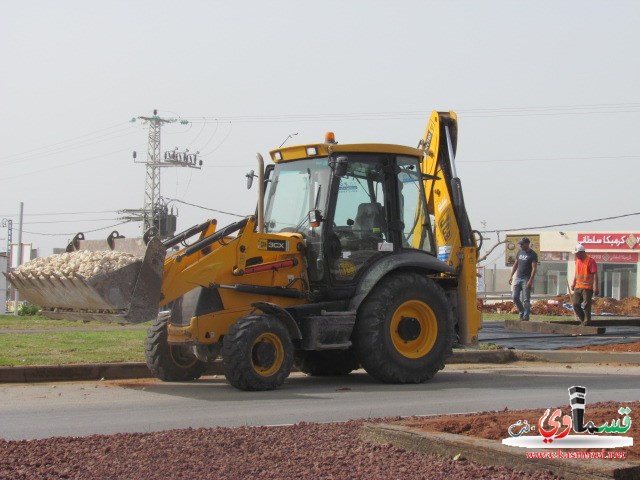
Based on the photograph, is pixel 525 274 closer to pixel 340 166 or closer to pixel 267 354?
pixel 340 166

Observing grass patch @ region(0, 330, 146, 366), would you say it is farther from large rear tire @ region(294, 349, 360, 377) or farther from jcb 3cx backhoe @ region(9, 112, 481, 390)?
large rear tire @ region(294, 349, 360, 377)

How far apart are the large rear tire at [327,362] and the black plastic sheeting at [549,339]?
3.88 meters

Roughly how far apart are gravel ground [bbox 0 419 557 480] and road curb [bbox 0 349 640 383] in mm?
5360

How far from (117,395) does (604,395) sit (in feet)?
17.9

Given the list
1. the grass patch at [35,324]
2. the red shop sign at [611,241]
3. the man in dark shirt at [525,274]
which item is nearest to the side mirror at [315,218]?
the grass patch at [35,324]

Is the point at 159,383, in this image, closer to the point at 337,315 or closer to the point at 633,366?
the point at 337,315

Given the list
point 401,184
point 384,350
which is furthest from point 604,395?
point 401,184

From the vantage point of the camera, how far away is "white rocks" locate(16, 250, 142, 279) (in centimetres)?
1099

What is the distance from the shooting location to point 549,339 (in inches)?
697

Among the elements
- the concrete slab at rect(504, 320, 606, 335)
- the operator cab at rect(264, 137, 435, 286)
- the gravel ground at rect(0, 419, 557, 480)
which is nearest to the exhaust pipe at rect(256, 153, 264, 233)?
the operator cab at rect(264, 137, 435, 286)

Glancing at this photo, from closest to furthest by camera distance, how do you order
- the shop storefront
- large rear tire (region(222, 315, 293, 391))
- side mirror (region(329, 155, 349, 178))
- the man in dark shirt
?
1. large rear tire (region(222, 315, 293, 391))
2. side mirror (region(329, 155, 349, 178))
3. the man in dark shirt
4. the shop storefront

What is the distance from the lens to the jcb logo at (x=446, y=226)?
13623mm

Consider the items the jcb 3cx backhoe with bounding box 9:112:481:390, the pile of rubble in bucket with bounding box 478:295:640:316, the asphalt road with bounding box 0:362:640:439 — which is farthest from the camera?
the pile of rubble in bucket with bounding box 478:295:640:316

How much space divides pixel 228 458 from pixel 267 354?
4931 mm
